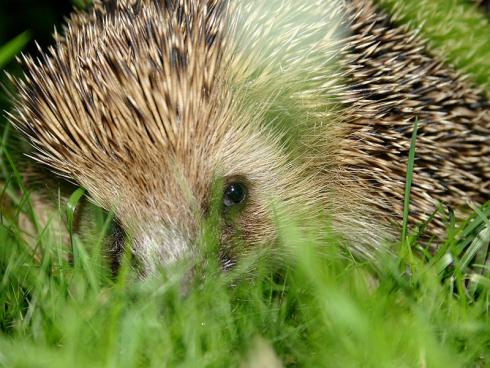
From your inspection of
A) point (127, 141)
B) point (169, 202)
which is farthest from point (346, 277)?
point (127, 141)

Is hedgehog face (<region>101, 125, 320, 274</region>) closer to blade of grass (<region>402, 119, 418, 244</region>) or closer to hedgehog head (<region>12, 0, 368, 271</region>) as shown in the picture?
hedgehog head (<region>12, 0, 368, 271</region>)

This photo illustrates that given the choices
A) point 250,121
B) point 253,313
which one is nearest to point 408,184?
point 250,121

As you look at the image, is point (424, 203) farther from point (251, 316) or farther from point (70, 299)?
point (70, 299)

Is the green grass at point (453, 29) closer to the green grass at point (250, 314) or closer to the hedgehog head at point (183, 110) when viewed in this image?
the hedgehog head at point (183, 110)

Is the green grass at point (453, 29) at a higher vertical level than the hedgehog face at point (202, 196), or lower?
higher

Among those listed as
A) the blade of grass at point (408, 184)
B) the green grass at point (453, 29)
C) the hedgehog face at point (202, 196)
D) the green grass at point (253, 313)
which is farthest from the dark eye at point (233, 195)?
the green grass at point (453, 29)
